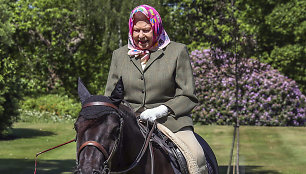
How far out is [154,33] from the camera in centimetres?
465

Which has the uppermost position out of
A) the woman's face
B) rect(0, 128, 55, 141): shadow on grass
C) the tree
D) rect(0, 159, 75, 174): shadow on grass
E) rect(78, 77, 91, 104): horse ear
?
the woman's face

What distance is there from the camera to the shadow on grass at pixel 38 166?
1248 cm

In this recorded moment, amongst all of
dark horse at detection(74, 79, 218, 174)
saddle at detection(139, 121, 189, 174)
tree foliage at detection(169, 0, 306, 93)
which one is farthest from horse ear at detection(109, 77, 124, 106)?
tree foliage at detection(169, 0, 306, 93)

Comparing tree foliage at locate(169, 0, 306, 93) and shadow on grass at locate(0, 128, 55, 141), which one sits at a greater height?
tree foliage at locate(169, 0, 306, 93)

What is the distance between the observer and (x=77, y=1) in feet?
90.1

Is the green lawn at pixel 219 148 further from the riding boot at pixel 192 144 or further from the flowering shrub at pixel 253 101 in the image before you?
the riding boot at pixel 192 144

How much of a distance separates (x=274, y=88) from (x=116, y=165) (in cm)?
2009

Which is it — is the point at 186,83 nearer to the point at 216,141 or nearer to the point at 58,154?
the point at 58,154

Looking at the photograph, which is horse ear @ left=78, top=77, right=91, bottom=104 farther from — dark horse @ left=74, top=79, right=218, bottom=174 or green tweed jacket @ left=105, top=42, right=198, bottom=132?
green tweed jacket @ left=105, top=42, right=198, bottom=132

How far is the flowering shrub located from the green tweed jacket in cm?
1770

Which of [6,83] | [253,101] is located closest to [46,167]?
[6,83]

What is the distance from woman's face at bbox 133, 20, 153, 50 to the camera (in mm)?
4594

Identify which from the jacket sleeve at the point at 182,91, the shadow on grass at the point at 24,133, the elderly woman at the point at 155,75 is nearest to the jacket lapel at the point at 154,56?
the elderly woman at the point at 155,75

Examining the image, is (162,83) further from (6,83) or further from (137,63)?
(6,83)
